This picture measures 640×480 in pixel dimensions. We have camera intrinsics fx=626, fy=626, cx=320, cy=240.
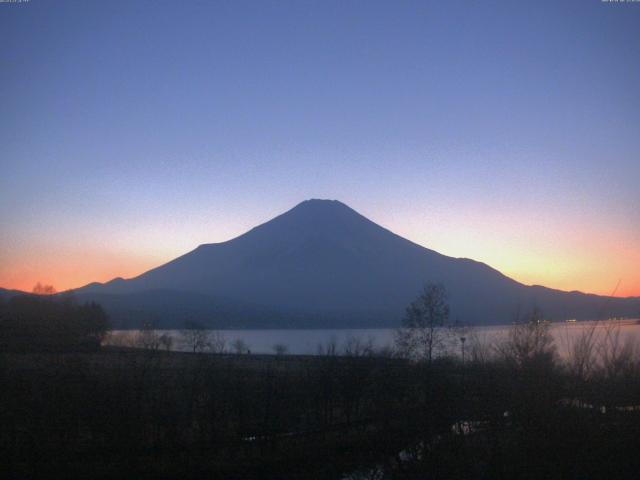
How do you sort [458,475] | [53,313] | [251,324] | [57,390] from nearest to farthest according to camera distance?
[458,475] < [57,390] < [53,313] < [251,324]

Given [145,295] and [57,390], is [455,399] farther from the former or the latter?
[145,295]

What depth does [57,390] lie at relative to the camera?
13.4 meters

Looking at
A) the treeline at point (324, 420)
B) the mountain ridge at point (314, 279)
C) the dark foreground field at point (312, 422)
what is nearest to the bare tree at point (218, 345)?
the dark foreground field at point (312, 422)

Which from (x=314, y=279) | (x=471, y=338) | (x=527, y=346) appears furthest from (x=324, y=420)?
(x=314, y=279)

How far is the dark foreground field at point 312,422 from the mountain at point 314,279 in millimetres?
59383

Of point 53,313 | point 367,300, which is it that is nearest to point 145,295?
point 367,300

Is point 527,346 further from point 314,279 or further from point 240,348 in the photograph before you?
point 314,279

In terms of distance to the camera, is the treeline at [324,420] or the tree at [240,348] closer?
the treeline at [324,420]

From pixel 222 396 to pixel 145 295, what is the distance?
3200 inches

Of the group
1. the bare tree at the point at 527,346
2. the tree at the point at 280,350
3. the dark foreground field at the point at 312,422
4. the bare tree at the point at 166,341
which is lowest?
the dark foreground field at the point at 312,422

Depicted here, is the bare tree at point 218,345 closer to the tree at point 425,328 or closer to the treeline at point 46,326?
the treeline at point 46,326

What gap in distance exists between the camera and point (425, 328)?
996 inches

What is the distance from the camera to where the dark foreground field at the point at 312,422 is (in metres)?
10.7

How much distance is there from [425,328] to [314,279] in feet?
353
